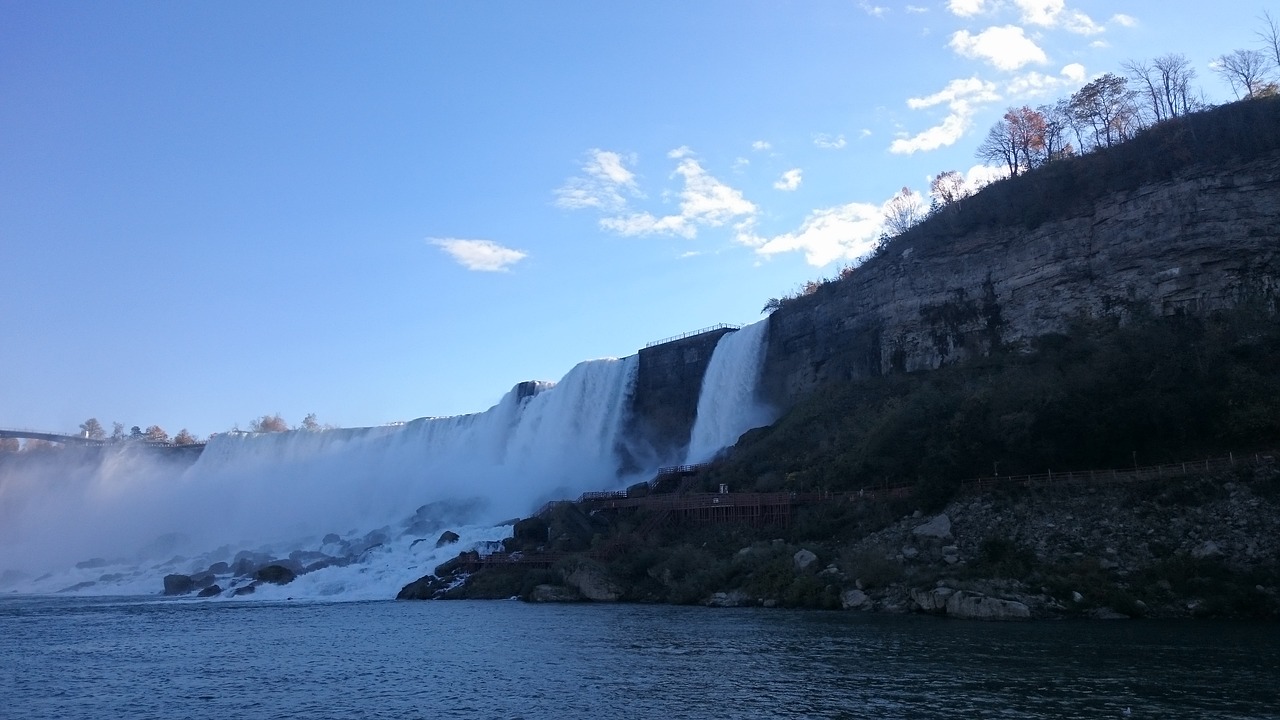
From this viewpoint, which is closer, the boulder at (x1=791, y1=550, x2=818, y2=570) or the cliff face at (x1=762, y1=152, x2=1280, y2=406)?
the boulder at (x1=791, y1=550, x2=818, y2=570)

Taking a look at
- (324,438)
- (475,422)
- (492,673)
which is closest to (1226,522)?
(492,673)

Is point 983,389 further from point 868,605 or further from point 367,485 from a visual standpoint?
point 367,485

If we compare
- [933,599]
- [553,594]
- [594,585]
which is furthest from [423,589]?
[933,599]

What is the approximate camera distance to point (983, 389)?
40.1 m

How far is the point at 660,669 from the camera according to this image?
21562 millimetres

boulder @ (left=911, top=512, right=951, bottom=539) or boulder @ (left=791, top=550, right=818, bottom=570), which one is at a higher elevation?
boulder @ (left=911, top=512, right=951, bottom=539)

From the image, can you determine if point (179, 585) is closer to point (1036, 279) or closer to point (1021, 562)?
point (1021, 562)

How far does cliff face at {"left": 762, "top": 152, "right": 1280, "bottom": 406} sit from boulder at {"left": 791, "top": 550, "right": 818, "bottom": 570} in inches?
704

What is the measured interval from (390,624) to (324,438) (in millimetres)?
60369

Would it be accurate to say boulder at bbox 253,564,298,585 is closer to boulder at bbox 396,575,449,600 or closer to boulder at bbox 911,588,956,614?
boulder at bbox 396,575,449,600

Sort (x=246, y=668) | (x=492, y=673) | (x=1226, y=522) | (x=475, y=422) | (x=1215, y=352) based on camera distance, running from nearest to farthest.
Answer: (x=492, y=673) → (x=246, y=668) → (x=1226, y=522) → (x=1215, y=352) → (x=475, y=422)

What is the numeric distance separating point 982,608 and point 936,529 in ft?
19.7

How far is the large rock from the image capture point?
28.4 m

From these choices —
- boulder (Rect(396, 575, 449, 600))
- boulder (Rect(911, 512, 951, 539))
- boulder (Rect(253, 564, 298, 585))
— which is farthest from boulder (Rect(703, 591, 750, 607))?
boulder (Rect(253, 564, 298, 585))
